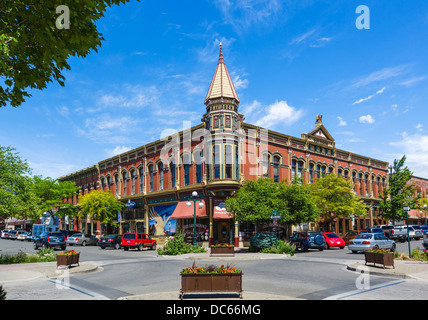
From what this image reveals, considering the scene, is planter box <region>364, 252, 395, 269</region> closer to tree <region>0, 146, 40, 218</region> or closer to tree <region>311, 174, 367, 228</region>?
tree <region>311, 174, 367, 228</region>

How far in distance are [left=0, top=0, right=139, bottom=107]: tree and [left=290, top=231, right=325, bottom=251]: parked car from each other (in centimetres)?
2561

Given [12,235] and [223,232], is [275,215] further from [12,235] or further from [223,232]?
[12,235]

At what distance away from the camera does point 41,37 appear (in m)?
6.16

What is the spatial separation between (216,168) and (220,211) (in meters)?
4.04

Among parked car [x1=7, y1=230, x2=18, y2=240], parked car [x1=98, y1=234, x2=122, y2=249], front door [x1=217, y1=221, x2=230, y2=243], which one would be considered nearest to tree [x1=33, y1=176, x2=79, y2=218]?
parked car [x1=7, y1=230, x2=18, y2=240]

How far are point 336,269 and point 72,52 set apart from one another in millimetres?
15275

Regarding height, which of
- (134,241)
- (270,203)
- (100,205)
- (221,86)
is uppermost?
(221,86)

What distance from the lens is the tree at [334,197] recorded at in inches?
1516

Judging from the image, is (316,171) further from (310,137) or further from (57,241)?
(57,241)

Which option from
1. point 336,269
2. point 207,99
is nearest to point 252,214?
point 336,269

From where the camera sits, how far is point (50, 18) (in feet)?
20.3

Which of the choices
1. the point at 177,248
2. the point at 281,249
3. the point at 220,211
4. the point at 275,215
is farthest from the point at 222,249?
the point at 220,211

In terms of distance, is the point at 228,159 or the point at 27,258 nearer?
the point at 27,258

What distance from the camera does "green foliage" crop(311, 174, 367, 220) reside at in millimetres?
38500
